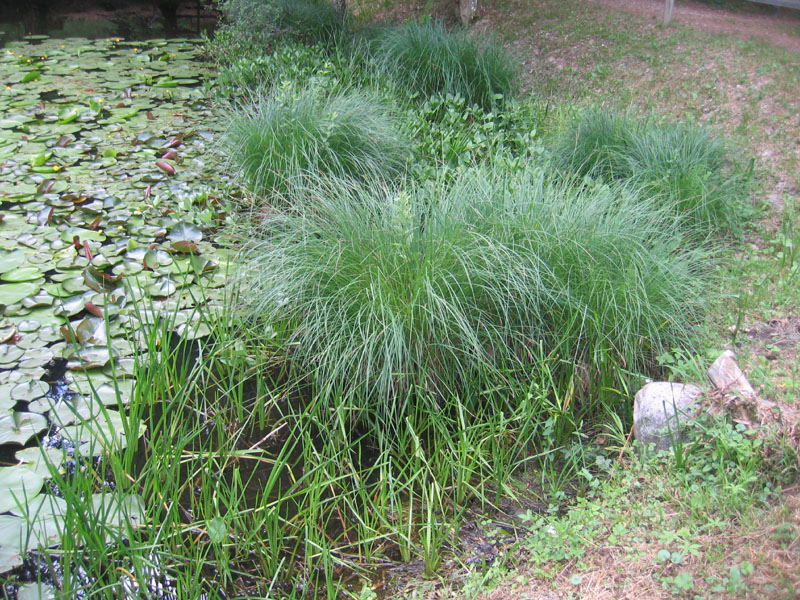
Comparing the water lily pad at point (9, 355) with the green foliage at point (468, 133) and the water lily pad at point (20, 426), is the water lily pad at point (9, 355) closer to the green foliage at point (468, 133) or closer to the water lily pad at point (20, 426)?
the water lily pad at point (20, 426)

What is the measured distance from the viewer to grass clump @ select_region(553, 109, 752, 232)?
388 centimetres

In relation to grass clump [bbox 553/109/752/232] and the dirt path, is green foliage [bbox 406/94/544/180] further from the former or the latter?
the dirt path

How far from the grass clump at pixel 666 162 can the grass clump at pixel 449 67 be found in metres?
1.40

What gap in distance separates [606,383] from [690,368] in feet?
1.20

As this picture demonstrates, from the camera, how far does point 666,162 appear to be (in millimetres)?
4027

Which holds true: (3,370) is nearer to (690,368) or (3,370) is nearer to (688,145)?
(690,368)

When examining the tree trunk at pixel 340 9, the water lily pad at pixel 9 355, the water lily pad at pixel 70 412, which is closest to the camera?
the water lily pad at pixel 70 412

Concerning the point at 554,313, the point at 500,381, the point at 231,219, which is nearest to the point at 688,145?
the point at 554,313

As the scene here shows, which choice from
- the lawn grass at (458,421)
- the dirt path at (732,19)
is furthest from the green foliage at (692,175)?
the dirt path at (732,19)

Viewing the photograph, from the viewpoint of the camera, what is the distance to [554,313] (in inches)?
119

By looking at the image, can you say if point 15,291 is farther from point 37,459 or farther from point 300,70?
point 300,70

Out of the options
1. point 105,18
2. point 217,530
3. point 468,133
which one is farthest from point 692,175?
point 105,18

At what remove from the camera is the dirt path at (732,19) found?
6.11m

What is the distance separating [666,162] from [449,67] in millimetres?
2335
